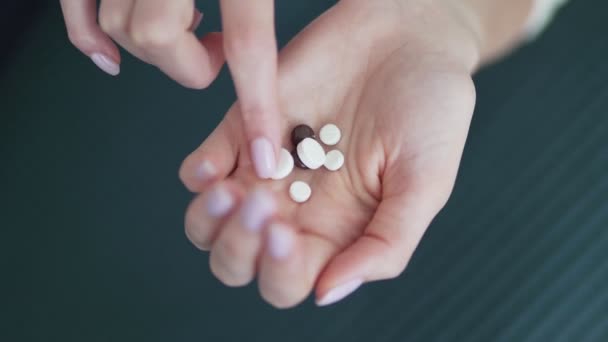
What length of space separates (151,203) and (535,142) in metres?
0.99

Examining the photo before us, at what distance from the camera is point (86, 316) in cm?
129

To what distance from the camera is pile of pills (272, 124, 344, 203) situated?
31.4 inches

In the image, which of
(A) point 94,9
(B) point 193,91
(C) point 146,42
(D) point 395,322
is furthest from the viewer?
(B) point 193,91

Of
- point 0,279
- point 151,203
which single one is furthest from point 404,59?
point 0,279

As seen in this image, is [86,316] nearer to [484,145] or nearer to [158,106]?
[158,106]

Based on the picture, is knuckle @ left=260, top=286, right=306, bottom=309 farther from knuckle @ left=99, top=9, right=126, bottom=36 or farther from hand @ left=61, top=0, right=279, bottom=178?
knuckle @ left=99, top=9, right=126, bottom=36

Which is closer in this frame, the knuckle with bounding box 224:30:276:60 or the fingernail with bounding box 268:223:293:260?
the fingernail with bounding box 268:223:293:260

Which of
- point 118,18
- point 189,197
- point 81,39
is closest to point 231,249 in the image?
point 118,18

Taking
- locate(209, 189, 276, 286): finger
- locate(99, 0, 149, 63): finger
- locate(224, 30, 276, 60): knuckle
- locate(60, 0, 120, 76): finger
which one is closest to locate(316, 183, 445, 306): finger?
locate(209, 189, 276, 286): finger

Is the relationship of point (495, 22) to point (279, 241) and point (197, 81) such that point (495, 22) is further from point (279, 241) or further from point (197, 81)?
point (279, 241)

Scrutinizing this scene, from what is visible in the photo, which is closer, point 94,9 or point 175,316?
point 94,9

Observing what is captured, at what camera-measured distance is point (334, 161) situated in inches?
33.2

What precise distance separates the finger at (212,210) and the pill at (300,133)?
0.71 feet

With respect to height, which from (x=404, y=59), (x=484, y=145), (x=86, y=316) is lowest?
(x=86, y=316)
